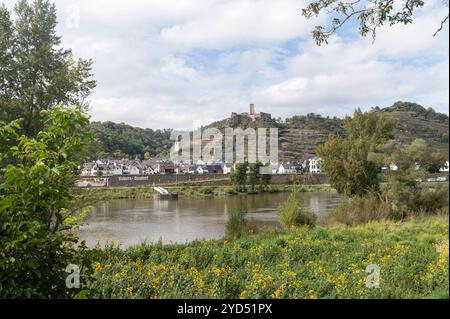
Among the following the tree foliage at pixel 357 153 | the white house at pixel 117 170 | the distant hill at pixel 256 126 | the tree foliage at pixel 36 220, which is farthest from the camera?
the white house at pixel 117 170

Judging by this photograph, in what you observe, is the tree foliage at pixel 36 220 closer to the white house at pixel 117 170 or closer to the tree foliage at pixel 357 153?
the tree foliage at pixel 357 153

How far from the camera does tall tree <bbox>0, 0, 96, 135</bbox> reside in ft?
41.8

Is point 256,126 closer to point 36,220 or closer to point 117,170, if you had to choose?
point 117,170

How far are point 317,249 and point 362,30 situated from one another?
434cm

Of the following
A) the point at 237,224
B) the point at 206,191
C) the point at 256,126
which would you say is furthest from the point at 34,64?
the point at 256,126

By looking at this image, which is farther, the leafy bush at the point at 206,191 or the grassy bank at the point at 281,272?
the leafy bush at the point at 206,191

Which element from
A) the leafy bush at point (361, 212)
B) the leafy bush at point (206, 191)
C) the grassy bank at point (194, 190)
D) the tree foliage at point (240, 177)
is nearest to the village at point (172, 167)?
the grassy bank at point (194, 190)

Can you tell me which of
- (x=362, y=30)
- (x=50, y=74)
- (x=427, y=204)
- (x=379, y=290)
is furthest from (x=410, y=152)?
(x=50, y=74)

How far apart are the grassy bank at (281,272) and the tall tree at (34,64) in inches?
249

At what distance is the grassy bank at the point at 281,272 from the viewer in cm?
488

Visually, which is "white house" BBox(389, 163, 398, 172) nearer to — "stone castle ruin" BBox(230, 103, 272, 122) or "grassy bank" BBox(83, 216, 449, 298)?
"grassy bank" BBox(83, 216, 449, 298)
